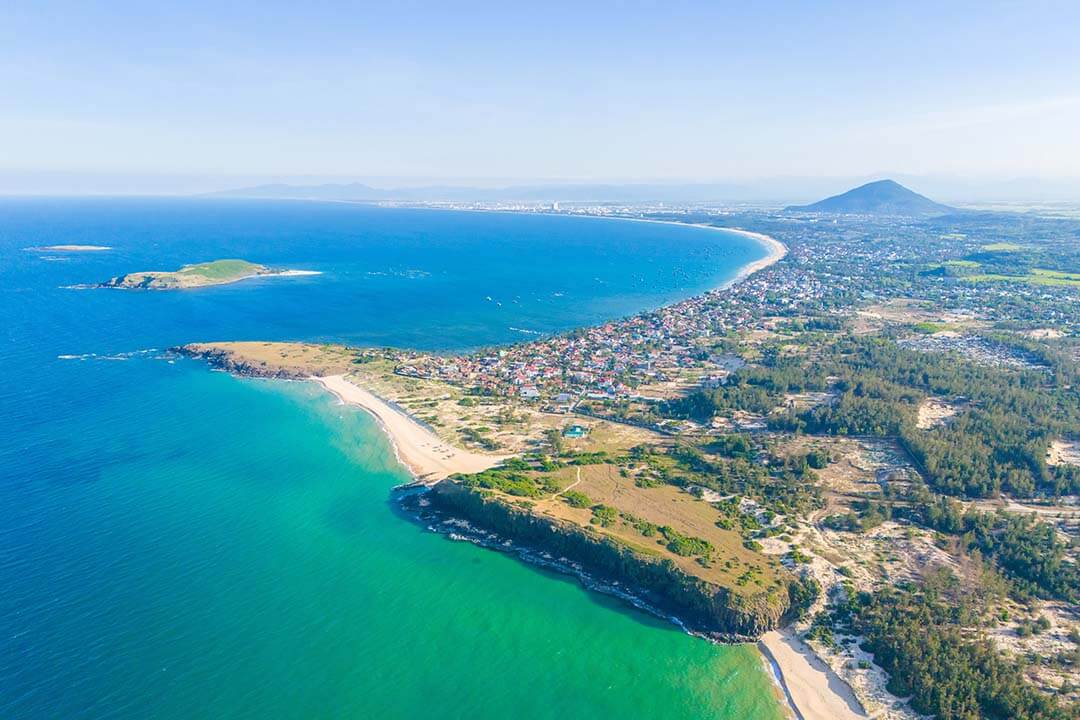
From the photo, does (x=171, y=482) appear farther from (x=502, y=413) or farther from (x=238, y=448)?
(x=502, y=413)

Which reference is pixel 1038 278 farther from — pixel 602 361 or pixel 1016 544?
pixel 1016 544

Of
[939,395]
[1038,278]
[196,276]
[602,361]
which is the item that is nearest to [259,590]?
[602,361]

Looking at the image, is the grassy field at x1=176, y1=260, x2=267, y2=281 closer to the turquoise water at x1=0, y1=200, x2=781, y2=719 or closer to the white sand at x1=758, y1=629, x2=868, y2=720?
the turquoise water at x1=0, y1=200, x2=781, y2=719

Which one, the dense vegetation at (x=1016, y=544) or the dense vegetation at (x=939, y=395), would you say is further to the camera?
the dense vegetation at (x=939, y=395)

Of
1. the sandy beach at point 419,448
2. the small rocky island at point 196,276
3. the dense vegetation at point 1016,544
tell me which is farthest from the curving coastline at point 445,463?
the small rocky island at point 196,276

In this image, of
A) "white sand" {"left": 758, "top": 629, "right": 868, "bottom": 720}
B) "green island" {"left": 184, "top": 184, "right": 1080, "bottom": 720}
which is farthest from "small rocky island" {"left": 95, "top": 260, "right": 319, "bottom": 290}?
"white sand" {"left": 758, "top": 629, "right": 868, "bottom": 720}

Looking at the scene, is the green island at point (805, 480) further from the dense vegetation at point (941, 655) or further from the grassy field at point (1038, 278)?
the grassy field at point (1038, 278)
